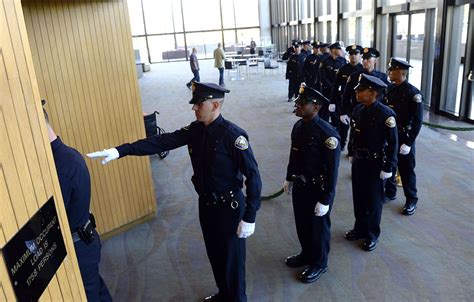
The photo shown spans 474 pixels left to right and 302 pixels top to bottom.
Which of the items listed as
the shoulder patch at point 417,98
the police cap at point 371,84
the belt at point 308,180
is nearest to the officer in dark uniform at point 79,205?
the belt at point 308,180

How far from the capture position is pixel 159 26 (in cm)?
2886

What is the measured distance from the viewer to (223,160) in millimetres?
2875

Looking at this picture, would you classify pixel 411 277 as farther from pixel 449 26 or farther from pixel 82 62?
pixel 449 26

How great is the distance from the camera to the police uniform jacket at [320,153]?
10.7ft

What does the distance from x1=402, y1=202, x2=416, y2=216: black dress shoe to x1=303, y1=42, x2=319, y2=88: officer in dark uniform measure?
5.54 m

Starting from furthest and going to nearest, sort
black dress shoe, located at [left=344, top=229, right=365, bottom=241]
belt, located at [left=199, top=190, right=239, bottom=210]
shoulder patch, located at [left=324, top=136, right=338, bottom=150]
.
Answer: black dress shoe, located at [left=344, top=229, right=365, bottom=241] → shoulder patch, located at [left=324, top=136, right=338, bottom=150] → belt, located at [left=199, top=190, right=239, bottom=210]

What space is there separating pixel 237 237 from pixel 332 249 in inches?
56.7

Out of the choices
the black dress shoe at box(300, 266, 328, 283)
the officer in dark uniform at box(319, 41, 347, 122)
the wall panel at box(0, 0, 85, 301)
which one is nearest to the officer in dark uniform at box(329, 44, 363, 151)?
the officer in dark uniform at box(319, 41, 347, 122)

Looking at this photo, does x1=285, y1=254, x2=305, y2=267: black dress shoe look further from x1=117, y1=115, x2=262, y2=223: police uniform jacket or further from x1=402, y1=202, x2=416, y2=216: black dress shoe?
x1=402, y1=202, x2=416, y2=216: black dress shoe

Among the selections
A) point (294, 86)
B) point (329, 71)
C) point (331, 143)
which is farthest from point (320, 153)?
point (294, 86)

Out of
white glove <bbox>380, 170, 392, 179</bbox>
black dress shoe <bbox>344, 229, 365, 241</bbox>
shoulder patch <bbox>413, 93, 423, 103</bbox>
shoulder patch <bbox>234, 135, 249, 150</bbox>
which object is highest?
shoulder patch <bbox>234, 135, 249, 150</bbox>

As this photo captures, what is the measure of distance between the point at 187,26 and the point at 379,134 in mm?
27107

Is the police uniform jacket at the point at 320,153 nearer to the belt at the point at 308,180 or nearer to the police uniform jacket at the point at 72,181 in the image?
the belt at the point at 308,180

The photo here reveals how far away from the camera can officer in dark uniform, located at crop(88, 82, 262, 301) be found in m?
2.86
